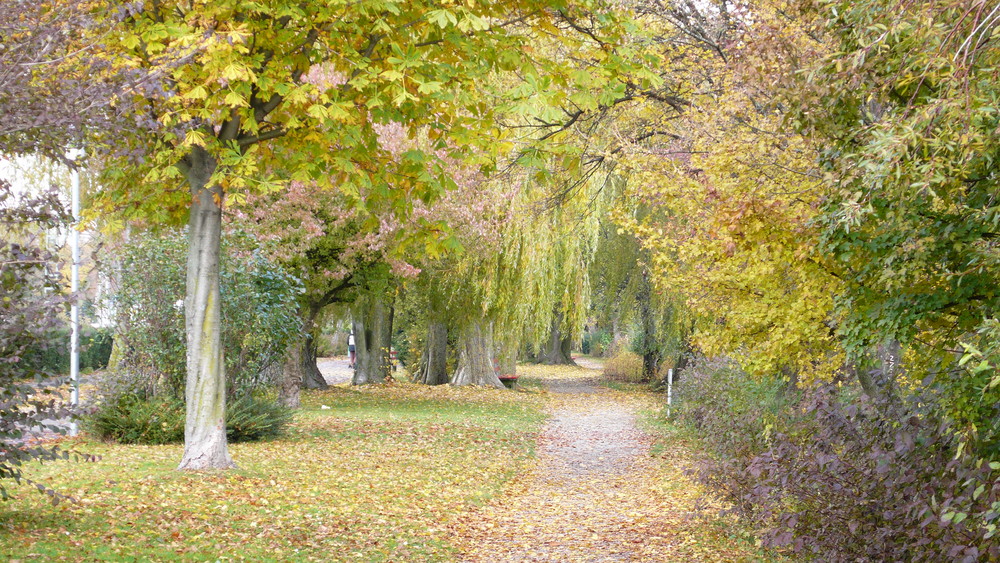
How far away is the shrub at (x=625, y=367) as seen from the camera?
107ft

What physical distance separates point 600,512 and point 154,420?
667cm

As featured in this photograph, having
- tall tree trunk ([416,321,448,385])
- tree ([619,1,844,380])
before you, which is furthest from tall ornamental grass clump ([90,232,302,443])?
tall tree trunk ([416,321,448,385])

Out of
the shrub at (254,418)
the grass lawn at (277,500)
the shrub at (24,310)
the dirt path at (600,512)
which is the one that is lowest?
the dirt path at (600,512)

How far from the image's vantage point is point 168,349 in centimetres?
1300

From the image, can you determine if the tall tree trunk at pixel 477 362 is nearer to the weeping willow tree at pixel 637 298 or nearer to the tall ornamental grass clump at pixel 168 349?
the weeping willow tree at pixel 637 298

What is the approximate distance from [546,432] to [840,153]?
1289 cm

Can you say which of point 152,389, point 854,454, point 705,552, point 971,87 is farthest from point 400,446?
point 971,87

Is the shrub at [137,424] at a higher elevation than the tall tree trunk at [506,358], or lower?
lower

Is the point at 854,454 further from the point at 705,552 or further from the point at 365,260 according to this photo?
the point at 365,260

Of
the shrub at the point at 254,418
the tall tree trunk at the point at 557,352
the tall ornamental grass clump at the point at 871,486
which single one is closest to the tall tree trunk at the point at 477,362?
the shrub at the point at 254,418

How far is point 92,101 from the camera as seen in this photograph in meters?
5.10

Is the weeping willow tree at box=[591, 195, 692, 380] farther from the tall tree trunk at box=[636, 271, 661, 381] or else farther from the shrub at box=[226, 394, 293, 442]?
the shrub at box=[226, 394, 293, 442]

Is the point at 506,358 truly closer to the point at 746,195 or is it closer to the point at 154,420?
the point at 154,420

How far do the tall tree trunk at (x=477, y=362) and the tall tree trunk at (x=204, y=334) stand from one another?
17.0m
